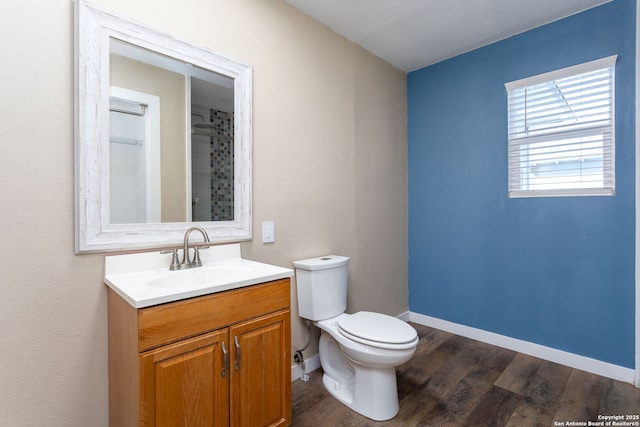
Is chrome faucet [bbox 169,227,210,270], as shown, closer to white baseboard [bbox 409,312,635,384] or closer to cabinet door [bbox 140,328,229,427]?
cabinet door [bbox 140,328,229,427]

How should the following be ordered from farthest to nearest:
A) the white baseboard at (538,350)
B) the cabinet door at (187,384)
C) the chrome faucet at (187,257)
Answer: the white baseboard at (538,350) → the chrome faucet at (187,257) → the cabinet door at (187,384)

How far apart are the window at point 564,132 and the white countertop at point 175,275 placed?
6.59 feet

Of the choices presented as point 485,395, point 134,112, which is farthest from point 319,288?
point 134,112

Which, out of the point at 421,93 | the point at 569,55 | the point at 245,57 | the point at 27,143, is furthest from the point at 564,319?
the point at 27,143

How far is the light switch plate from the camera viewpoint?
188cm

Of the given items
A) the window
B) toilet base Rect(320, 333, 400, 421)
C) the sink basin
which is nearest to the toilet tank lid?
the sink basin

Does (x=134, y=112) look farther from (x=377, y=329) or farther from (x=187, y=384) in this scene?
(x=377, y=329)

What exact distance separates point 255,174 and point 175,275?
72 centimetres

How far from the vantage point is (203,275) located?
1.51m

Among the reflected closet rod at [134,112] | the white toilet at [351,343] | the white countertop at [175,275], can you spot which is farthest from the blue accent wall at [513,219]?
the reflected closet rod at [134,112]

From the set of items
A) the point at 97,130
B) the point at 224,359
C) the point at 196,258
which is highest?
the point at 97,130

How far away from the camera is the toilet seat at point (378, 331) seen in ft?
5.18

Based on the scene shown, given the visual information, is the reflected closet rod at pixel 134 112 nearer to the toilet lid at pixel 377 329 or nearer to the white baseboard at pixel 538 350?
the toilet lid at pixel 377 329

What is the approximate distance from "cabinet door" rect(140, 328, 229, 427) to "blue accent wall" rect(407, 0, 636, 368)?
85.8 inches
